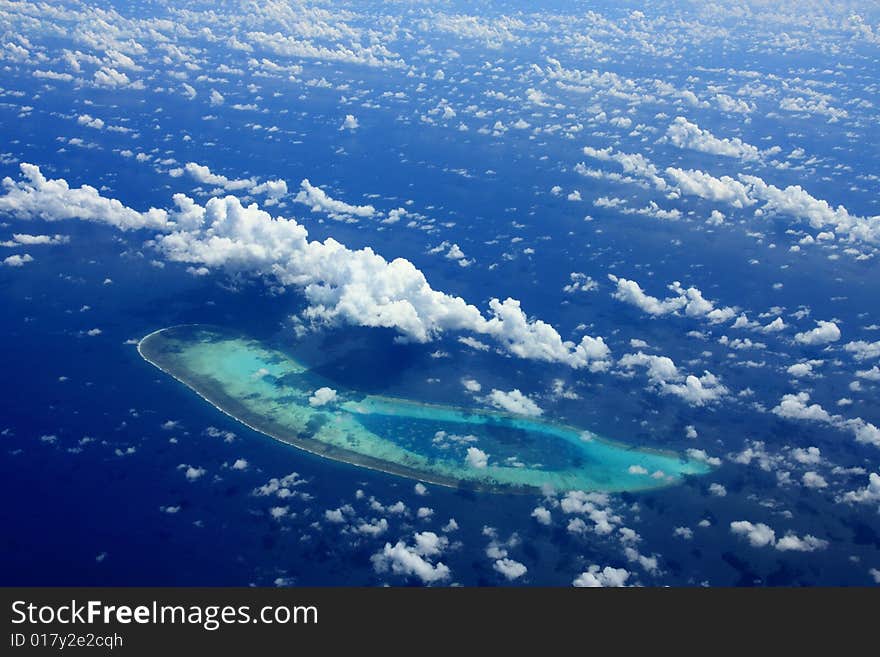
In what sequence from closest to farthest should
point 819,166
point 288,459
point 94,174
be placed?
point 288,459 < point 94,174 < point 819,166

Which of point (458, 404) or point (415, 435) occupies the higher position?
point (458, 404)

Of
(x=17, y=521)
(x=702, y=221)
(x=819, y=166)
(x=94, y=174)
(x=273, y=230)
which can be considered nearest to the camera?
(x=17, y=521)

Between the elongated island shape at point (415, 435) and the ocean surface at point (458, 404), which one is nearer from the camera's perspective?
the ocean surface at point (458, 404)

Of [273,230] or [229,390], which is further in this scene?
[273,230]

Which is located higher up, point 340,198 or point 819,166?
point 819,166

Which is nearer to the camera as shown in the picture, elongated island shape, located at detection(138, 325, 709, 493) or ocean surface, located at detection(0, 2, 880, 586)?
ocean surface, located at detection(0, 2, 880, 586)

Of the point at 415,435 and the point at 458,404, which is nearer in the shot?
the point at 415,435

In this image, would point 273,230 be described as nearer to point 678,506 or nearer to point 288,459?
point 288,459

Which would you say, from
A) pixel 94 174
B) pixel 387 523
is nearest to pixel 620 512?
pixel 387 523
